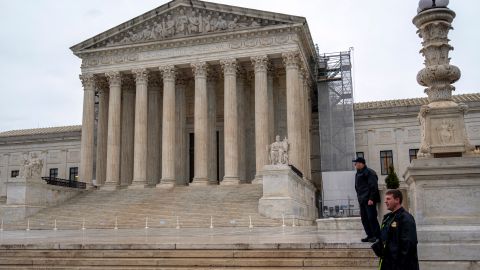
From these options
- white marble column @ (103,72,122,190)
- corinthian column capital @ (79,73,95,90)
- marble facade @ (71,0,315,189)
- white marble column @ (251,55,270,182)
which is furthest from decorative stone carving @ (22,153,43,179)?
white marble column @ (251,55,270,182)

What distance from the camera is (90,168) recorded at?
43031 mm

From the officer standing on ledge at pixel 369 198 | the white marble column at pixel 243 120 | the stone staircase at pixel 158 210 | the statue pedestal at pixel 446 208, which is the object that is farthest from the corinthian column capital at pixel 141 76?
the statue pedestal at pixel 446 208

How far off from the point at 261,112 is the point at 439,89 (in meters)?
29.5

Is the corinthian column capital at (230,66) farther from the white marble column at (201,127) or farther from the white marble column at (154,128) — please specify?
the white marble column at (154,128)

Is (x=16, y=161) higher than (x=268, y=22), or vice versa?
(x=268, y=22)

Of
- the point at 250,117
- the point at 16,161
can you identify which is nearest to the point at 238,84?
the point at 250,117

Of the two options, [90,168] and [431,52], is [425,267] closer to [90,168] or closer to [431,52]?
[431,52]

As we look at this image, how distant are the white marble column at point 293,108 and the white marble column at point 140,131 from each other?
1213 cm

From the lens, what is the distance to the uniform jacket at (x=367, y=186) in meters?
10.2

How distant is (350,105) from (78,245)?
37235 millimetres

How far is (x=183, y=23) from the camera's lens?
42.4 metres

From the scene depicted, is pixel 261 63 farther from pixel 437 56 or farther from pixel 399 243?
pixel 399 243

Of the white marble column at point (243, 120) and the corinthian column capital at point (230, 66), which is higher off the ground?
the corinthian column capital at point (230, 66)

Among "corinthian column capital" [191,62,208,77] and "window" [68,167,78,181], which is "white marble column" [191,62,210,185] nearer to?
"corinthian column capital" [191,62,208,77]
